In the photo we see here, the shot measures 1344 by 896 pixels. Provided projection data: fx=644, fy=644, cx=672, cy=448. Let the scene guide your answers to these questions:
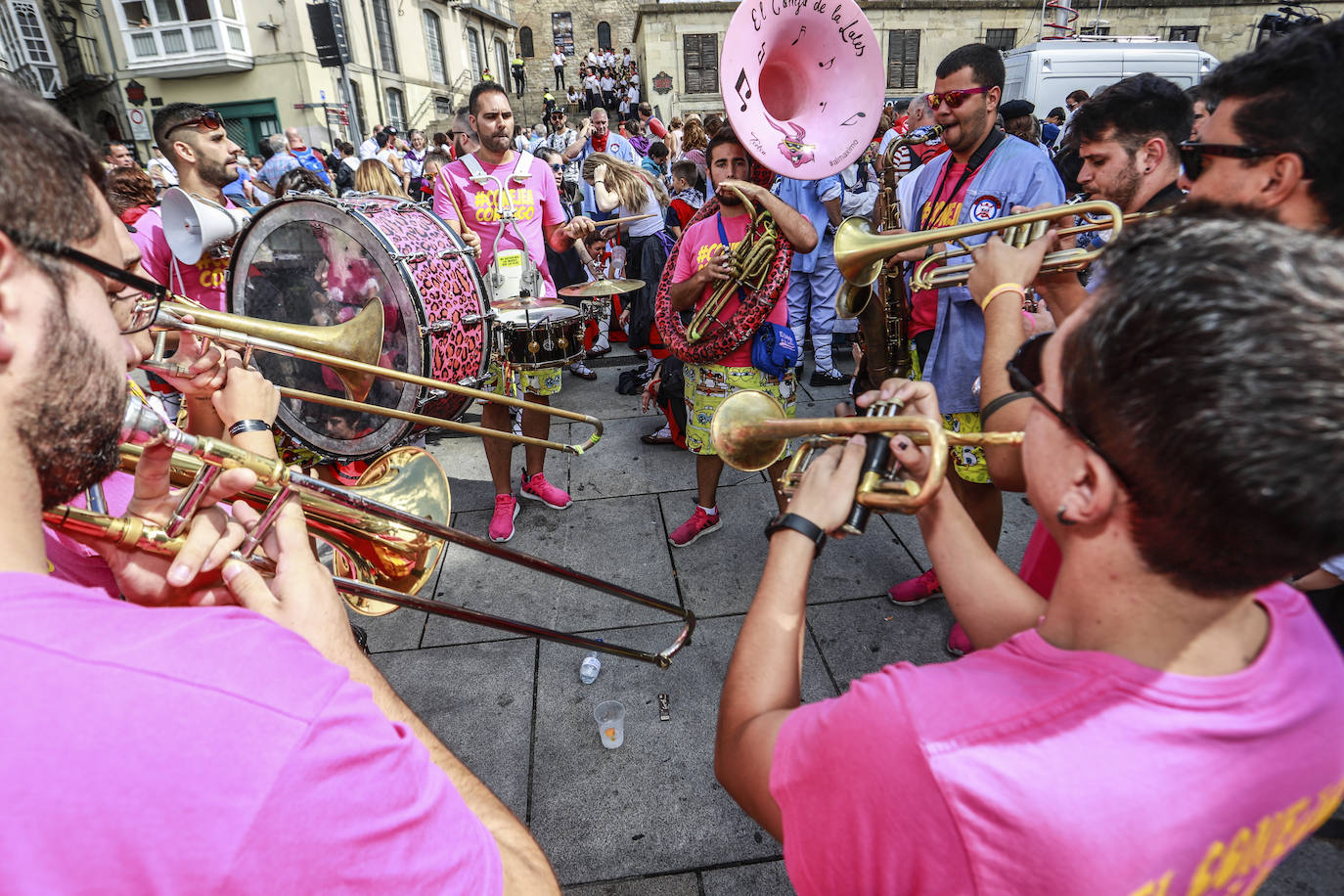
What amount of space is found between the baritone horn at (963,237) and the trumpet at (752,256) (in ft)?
2.32

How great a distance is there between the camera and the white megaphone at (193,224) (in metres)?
2.90

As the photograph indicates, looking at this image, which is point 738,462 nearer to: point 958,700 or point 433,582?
point 958,700

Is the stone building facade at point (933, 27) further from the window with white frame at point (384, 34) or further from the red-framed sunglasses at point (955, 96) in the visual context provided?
the red-framed sunglasses at point (955, 96)

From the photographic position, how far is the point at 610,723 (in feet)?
7.91

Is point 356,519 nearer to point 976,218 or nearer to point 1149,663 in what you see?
point 1149,663

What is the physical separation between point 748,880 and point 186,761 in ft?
6.07

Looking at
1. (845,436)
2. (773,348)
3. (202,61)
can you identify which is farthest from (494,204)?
(202,61)

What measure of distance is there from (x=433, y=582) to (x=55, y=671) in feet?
9.71

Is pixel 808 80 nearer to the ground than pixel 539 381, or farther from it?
farther from it

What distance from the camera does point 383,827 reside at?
2.40 feet

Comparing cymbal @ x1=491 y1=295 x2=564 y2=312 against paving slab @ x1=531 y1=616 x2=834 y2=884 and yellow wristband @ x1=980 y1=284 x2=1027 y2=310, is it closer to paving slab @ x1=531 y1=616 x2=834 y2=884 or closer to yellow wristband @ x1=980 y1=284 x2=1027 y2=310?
paving slab @ x1=531 y1=616 x2=834 y2=884

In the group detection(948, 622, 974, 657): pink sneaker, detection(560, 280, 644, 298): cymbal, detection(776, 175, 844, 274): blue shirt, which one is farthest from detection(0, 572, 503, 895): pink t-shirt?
detection(776, 175, 844, 274): blue shirt

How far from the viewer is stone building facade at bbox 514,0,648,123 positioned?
42438 millimetres

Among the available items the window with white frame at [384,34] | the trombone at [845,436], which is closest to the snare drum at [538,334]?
the trombone at [845,436]
